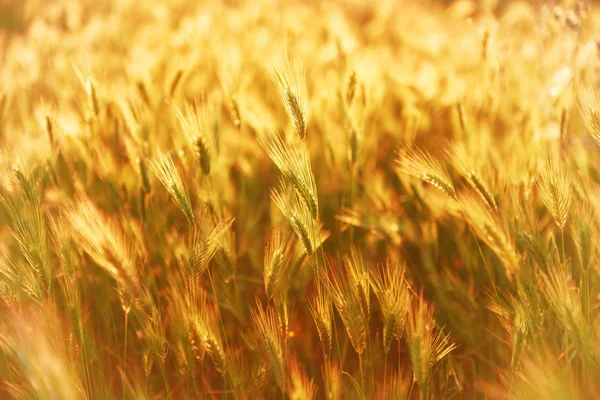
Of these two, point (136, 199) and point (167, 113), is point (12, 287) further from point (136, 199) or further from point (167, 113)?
point (167, 113)

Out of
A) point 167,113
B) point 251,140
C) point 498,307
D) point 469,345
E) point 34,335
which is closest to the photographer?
point 34,335

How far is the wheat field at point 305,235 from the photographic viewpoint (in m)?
0.75

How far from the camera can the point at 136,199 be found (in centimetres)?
112

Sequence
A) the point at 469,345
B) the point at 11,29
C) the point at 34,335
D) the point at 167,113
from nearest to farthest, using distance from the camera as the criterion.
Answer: the point at 34,335
the point at 469,345
the point at 167,113
the point at 11,29

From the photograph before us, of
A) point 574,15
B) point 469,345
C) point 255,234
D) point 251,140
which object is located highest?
point 574,15

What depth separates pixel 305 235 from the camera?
0.76 m

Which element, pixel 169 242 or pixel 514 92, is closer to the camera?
pixel 169 242

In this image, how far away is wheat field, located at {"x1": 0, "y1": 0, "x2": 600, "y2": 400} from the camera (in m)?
0.75

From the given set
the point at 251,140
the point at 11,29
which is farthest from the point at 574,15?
the point at 11,29

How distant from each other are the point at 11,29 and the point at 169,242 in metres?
3.18

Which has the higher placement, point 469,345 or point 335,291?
point 335,291

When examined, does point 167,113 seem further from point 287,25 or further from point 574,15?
point 574,15

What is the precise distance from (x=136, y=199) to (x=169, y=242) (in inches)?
5.0

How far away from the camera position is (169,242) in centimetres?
106
